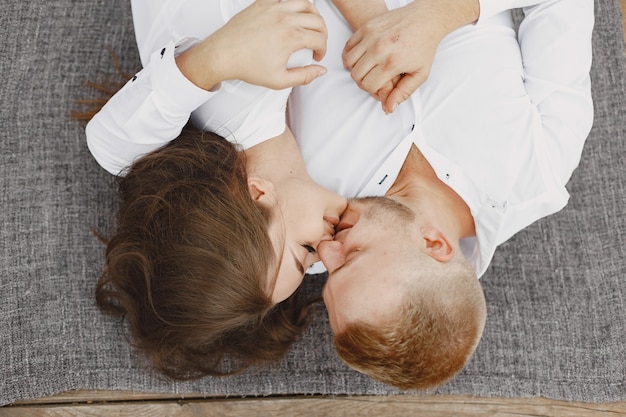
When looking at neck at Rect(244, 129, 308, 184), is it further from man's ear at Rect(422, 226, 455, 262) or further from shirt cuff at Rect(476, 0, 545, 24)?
shirt cuff at Rect(476, 0, 545, 24)

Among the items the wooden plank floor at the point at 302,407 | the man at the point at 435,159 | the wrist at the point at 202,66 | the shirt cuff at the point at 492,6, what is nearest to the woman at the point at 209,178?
the wrist at the point at 202,66

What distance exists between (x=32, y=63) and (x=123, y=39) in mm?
218

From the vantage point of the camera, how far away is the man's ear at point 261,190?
3.82 ft

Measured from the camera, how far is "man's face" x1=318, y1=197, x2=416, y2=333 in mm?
1078

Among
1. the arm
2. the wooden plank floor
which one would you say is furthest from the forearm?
the wooden plank floor

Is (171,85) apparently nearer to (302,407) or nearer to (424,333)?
(424,333)

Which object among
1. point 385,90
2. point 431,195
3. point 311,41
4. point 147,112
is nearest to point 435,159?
point 431,195

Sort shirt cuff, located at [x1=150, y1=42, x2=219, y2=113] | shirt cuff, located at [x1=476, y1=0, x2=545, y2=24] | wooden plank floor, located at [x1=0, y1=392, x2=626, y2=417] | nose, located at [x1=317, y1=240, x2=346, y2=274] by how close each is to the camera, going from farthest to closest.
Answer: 1. wooden plank floor, located at [x1=0, y1=392, x2=626, y2=417]
2. shirt cuff, located at [x1=476, y1=0, x2=545, y2=24]
3. nose, located at [x1=317, y1=240, x2=346, y2=274]
4. shirt cuff, located at [x1=150, y1=42, x2=219, y2=113]

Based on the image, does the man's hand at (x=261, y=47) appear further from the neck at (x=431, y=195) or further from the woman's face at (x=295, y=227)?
the neck at (x=431, y=195)

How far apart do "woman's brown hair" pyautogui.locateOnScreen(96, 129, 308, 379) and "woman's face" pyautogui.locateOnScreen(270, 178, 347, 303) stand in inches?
1.1

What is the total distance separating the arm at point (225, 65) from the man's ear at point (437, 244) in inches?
14.5

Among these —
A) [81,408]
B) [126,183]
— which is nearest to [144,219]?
[126,183]

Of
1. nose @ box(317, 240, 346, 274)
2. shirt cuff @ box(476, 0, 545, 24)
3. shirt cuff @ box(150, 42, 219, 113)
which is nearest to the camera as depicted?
shirt cuff @ box(150, 42, 219, 113)

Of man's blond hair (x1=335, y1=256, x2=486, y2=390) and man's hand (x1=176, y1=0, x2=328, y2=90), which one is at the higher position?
man's hand (x1=176, y1=0, x2=328, y2=90)
